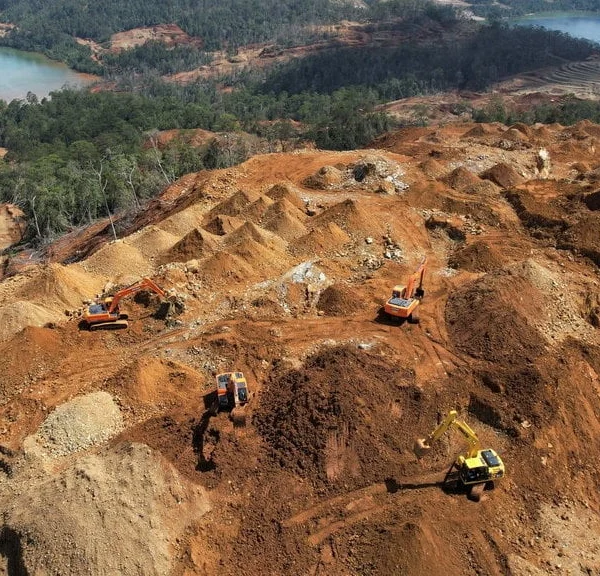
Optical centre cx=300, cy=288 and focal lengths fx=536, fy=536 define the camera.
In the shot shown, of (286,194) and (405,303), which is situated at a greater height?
(405,303)

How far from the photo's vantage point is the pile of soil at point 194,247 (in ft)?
90.9

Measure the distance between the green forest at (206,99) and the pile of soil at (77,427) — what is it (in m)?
26.9

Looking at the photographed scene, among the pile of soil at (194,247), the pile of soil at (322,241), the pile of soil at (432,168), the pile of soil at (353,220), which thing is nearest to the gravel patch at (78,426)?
the pile of soil at (194,247)

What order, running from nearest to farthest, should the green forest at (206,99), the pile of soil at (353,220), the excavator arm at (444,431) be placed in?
the excavator arm at (444,431) → the pile of soil at (353,220) → the green forest at (206,99)

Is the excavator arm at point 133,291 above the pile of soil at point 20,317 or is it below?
above

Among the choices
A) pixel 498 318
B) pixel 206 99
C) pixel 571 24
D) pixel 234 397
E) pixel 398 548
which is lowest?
pixel 571 24

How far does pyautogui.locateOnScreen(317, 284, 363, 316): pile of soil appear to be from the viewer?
2336cm

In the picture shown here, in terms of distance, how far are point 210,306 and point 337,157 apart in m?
20.8

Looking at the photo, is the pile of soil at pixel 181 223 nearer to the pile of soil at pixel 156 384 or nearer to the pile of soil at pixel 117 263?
the pile of soil at pixel 117 263

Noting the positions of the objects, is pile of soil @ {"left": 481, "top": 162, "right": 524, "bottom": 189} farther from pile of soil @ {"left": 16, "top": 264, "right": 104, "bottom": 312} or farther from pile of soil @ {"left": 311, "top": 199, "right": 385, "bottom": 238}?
pile of soil @ {"left": 16, "top": 264, "right": 104, "bottom": 312}

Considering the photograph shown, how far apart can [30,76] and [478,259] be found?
154026mm

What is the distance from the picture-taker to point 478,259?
26.2 meters

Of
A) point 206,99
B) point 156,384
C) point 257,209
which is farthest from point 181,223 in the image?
point 206,99

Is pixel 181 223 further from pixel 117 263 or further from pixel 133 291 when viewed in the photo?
pixel 133 291
